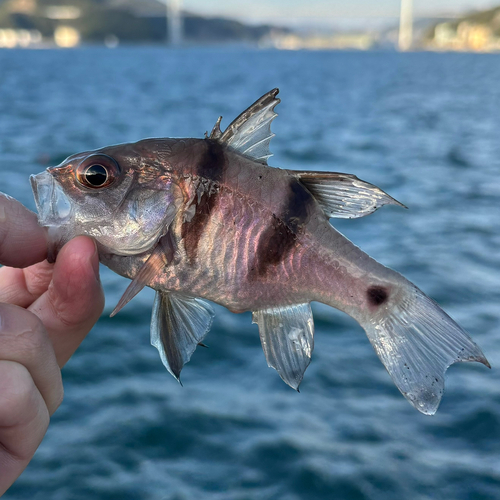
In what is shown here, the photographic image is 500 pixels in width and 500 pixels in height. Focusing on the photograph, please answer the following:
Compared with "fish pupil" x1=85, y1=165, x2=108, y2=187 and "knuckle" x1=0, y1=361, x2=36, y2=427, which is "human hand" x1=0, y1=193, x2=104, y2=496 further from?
"fish pupil" x1=85, y1=165, x2=108, y2=187

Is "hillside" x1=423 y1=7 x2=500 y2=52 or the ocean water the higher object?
"hillside" x1=423 y1=7 x2=500 y2=52

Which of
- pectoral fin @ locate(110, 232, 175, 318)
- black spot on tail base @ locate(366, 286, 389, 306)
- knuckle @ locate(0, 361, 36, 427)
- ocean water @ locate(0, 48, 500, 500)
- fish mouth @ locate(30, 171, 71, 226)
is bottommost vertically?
ocean water @ locate(0, 48, 500, 500)

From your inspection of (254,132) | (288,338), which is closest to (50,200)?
(254,132)

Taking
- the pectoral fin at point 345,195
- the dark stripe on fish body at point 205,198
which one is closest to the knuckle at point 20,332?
the dark stripe on fish body at point 205,198

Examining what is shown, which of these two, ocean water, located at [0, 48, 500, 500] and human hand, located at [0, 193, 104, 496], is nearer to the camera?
human hand, located at [0, 193, 104, 496]

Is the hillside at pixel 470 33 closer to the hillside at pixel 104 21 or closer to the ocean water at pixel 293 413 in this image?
the hillside at pixel 104 21

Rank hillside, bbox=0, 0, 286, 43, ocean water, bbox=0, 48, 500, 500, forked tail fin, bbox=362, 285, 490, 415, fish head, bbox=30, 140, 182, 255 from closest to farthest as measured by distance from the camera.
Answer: forked tail fin, bbox=362, 285, 490, 415 < fish head, bbox=30, 140, 182, 255 < ocean water, bbox=0, 48, 500, 500 < hillside, bbox=0, 0, 286, 43

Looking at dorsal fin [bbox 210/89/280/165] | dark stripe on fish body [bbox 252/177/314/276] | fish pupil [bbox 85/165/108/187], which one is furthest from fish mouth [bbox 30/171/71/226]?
dark stripe on fish body [bbox 252/177/314/276]
